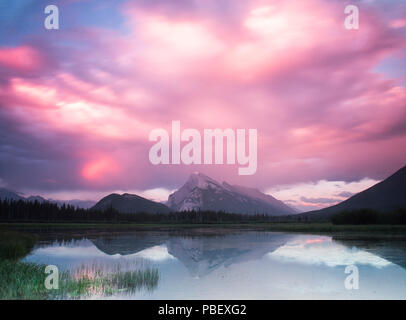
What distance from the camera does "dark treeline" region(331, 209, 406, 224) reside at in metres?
120

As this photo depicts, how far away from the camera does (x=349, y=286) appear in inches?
1041

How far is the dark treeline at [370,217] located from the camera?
120m

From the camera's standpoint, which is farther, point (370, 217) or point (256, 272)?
point (370, 217)

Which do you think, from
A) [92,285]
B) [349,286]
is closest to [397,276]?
[349,286]

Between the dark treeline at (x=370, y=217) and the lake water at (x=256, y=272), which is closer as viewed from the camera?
the lake water at (x=256, y=272)

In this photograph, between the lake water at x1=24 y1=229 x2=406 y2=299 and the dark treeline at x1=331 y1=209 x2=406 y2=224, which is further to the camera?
the dark treeline at x1=331 y1=209 x2=406 y2=224

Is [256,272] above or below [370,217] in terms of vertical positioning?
above

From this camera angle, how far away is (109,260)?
3916 centimetres

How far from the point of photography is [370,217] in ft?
418
